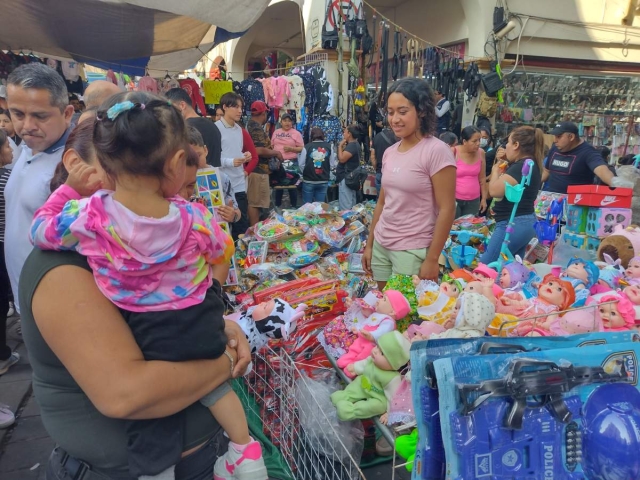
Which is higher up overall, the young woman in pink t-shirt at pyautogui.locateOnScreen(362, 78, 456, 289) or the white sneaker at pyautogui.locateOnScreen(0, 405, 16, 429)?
the young woman in pink t-shirt at pyautogui.locateOnScreen(362, 78, 456, 289)

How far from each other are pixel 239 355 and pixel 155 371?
286mm

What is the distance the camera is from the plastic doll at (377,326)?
6.91 ft

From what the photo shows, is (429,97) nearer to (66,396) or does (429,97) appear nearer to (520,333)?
(520,333)

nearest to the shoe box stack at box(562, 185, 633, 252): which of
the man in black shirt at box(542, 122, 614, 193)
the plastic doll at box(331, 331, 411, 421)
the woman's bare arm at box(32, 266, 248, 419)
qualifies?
the man in black shirt at box(542, 122, 614, 193)

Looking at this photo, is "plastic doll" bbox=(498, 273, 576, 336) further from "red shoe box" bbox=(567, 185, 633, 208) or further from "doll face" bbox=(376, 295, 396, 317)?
"red shoe box" bbox=(567, 185, 633, 208)

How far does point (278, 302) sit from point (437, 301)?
73 cm

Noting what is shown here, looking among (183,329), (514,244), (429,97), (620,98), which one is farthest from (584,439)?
(620,98)

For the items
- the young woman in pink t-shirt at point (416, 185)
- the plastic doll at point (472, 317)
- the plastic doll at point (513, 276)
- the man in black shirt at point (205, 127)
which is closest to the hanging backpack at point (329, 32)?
the man in black shirt at point (205, 127)

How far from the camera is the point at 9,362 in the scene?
11.3 ft

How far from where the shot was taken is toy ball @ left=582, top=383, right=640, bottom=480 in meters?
1.14

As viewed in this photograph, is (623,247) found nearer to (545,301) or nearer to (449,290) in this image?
(545,301)

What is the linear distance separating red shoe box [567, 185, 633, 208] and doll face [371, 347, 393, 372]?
2.62 meters

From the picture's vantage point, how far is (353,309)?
94.3 inches

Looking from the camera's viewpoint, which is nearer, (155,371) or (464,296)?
(155,371)
